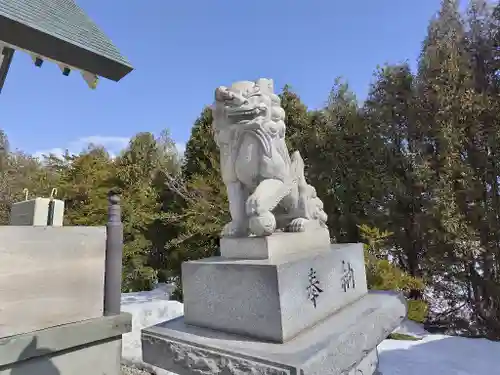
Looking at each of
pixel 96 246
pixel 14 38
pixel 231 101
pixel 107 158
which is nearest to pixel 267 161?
pixel 231 101

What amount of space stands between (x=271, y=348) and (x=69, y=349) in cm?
191

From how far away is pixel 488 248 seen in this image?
4.91 metres

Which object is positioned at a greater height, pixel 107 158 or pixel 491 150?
pixel 107 158

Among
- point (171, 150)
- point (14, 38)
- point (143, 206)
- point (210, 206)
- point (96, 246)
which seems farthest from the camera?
point (171, 150)

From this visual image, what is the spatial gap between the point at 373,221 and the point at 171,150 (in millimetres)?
6227

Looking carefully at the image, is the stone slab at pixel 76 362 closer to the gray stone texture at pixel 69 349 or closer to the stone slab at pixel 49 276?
the gray stone texture at pixel 69 349

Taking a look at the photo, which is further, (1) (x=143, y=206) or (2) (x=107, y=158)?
(2) (x=107, y=158)

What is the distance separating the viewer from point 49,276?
234cm

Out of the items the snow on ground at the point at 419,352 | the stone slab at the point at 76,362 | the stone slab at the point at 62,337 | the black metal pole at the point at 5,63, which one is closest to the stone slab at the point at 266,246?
the stone slab at the point at 62,337

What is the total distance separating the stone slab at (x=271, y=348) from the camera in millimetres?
1226

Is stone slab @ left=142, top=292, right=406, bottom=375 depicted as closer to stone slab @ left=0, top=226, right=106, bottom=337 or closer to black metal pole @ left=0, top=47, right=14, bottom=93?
stone slab @ left=0, top=226, right=106, bottom=337

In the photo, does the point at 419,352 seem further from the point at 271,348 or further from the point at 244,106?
the point at 244,106

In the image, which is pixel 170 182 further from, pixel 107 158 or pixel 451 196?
pixel 451 196

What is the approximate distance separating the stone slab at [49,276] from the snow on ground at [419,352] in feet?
6.10
